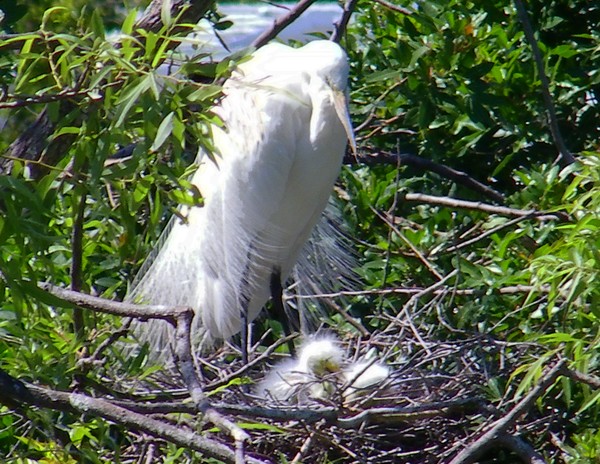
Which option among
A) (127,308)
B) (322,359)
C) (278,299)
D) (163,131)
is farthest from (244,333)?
(163,131)

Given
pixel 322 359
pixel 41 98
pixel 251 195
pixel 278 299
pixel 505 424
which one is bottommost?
pixel 278 299

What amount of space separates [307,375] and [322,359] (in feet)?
0.25

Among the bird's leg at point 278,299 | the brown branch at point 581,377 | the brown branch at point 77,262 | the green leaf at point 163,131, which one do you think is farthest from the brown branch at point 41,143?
the bird's leg at point 278,299

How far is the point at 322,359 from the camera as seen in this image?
2.55 m

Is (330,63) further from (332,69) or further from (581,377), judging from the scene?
(581,377)

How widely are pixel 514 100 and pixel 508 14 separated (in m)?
0.24

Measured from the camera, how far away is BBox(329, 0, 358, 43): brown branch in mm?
2535

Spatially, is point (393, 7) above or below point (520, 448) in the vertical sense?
above

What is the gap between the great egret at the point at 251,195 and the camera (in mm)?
2801

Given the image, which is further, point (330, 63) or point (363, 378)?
point (330, 63)

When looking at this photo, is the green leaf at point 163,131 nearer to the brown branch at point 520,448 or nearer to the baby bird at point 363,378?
the brown branch at point 520,448

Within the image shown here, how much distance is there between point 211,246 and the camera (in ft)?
9.77

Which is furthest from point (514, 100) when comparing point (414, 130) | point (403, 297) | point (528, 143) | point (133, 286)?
point (133, 286)

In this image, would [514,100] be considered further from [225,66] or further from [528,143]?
[225,66]
